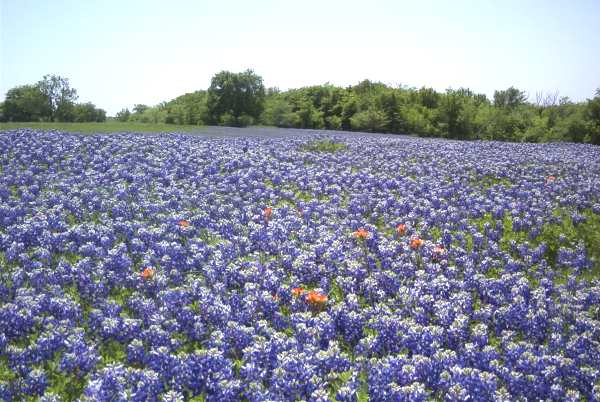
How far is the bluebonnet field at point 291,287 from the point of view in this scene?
4.98m

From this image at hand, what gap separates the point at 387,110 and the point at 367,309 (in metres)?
50.9

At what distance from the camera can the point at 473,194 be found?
12.9 m

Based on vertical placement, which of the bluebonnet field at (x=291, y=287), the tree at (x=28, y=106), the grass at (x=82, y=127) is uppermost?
the tree at (x=28, y=106)

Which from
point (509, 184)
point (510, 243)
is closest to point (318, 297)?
point (510, 243)

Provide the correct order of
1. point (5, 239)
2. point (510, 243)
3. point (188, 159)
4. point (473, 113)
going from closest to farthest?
point (5, 239) → point (510, 243) → point (188, 159) → point (473, 113)

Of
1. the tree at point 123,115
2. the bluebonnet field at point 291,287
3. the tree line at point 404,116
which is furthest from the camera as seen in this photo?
the tree at point 123,115

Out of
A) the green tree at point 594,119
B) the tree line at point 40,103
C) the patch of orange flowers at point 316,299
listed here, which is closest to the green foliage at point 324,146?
the patch of orange flowers at point 316,299

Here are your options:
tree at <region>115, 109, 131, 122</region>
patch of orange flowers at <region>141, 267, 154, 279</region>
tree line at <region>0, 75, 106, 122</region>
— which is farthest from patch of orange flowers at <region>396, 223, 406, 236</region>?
tree at <region>115, 109, 131, 122</region>

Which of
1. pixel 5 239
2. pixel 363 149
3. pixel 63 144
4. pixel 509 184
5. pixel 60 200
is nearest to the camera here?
pixel 5 239

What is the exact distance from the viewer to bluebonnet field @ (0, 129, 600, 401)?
16.4 ft

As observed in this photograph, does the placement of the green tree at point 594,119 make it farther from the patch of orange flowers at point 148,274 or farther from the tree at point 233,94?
the patch of orange flowers at point 148,274

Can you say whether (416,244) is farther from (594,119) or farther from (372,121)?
(372,121)

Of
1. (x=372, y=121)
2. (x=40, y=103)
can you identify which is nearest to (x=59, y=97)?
(x=40, y=103)

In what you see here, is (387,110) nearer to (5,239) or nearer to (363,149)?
(363,149)
